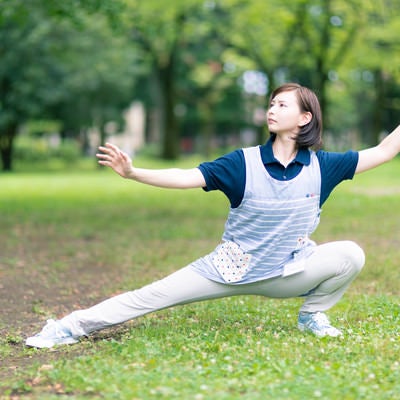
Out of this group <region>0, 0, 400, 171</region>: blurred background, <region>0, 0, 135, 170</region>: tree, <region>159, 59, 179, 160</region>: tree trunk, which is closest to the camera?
<region>0, 0, 400, 171</region>: blurred background

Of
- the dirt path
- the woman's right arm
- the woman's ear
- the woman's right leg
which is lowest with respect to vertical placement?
the dirt path

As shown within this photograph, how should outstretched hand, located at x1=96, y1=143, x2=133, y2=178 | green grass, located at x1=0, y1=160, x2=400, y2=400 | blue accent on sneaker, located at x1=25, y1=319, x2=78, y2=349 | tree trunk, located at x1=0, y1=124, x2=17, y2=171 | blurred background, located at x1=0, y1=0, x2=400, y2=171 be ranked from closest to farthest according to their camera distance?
1. green grass, located at x1=0, y1=160, x2=400, y2=400
2. outstretched hand, located at x1=96, y1=143, x2=133, y2=178
3. blue accent on sneaker, located at x1=25, y1=319, x2=78, y2=349
4. blurred background, located at x1=0, y1=0, x2=400, y2=171
5. tree trunk, located at x1=0, y1=124, x2=17, y2=171

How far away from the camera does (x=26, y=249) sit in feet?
35.6

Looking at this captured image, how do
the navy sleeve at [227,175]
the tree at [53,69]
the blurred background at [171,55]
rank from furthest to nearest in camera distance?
the tree at [53,69] < the blurred background at [171,55] < the navy sleeve at [227,175]

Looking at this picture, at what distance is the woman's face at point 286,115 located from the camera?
5.14 metres

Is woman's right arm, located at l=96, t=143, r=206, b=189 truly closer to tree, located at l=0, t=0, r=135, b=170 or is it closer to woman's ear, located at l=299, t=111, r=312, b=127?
woman's ear, located at l=299, t=111, r=312, b=127

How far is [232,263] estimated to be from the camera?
5180mm

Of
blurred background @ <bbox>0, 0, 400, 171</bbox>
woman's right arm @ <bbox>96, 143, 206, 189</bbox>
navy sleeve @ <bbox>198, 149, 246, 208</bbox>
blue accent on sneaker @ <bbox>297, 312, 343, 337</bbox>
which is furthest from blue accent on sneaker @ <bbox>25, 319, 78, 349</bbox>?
blurred background @ <bbox>0, 0, 400, 171</bbox>

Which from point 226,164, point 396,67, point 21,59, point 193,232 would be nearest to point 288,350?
point 226,164

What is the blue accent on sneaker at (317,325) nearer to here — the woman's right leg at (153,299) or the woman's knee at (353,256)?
the woman's knee at (353,256)

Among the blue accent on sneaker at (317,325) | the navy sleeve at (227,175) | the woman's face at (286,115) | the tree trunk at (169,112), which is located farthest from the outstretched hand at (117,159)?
the tree trunk at (169,112)

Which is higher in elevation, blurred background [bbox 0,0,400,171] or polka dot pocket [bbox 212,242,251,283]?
blurred background [bbox 0,0,400,171]

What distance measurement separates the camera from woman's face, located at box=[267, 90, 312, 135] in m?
5.14

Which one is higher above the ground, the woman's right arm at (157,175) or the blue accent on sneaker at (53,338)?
the woman's right arm at (157,175)
